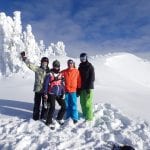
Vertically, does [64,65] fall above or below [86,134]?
above

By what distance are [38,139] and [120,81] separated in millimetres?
11781

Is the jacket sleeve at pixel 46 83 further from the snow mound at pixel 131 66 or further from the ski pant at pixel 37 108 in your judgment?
the snow mound at pixel 131 66

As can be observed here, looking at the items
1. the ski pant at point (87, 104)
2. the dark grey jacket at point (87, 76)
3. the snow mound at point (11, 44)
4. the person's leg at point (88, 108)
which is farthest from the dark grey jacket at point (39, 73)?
the snow mound at point (11, 44)

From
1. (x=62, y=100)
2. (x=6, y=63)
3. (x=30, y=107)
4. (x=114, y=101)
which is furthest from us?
(x=6, y=63)

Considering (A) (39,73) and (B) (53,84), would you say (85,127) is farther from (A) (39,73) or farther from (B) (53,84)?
(A) (39,73)

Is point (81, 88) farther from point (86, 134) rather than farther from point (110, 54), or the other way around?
point (110, 54)

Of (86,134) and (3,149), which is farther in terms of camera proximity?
(86,134)

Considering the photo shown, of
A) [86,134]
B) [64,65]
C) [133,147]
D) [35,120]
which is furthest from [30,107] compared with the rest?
[64,65]

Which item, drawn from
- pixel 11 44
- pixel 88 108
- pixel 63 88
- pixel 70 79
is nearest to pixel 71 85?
pixel 70 79

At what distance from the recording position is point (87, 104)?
10734 millimetres

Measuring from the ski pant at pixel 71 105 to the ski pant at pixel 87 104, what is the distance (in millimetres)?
312

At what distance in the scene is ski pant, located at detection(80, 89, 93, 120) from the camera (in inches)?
422

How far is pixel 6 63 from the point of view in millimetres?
40875

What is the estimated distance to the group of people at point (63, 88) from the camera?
33.6ft
